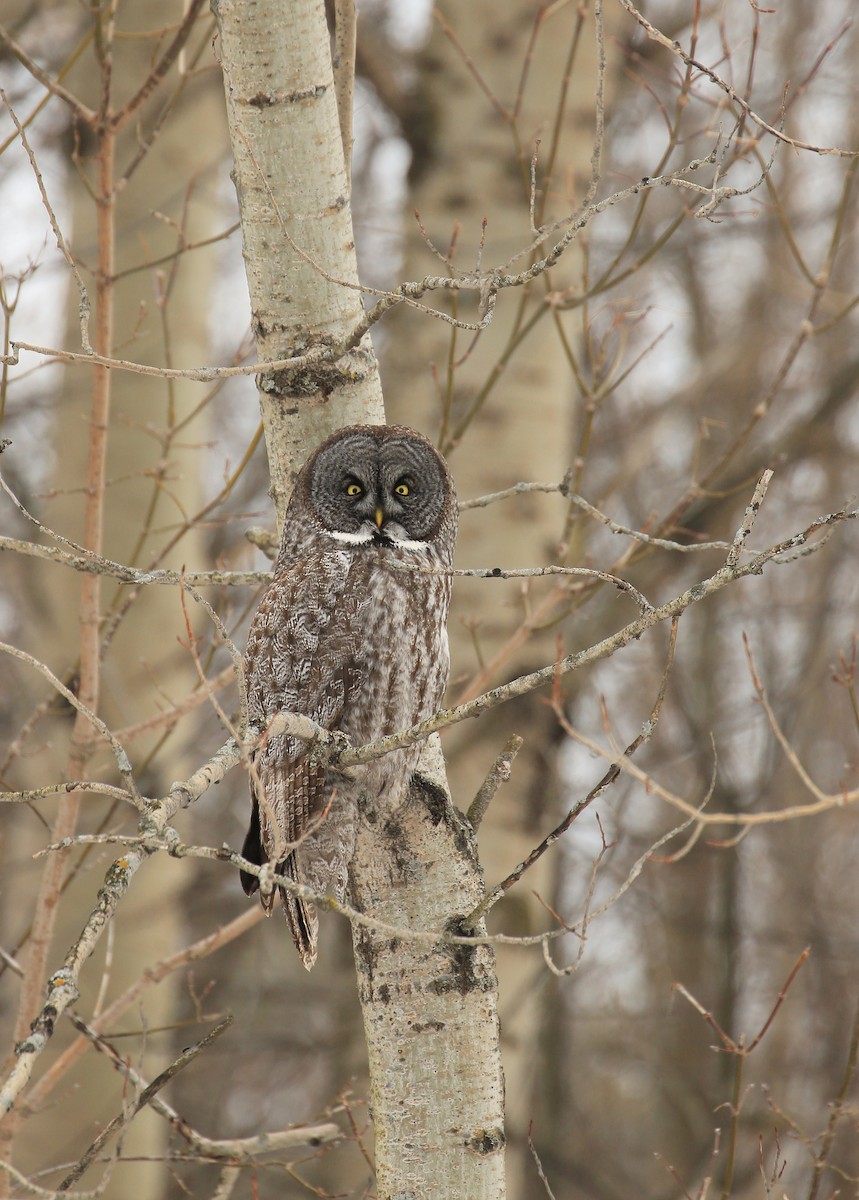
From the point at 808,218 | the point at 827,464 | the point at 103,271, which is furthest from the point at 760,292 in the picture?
the point at 103,271

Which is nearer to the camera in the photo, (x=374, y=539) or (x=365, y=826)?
(x=365, y=826)

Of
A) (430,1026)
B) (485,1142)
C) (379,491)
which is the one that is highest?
(379,491)

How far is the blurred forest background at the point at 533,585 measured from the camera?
133 inches

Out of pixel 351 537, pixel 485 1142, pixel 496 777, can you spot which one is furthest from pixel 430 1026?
pixel 351 537

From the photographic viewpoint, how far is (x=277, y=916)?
1052 centimetres

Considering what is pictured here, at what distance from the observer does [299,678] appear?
9.52ft

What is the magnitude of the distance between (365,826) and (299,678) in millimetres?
380

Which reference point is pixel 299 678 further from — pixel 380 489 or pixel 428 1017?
pixel 428 1017

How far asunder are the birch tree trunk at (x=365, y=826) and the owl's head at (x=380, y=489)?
0.21 ft

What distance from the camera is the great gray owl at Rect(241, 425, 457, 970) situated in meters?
2.90

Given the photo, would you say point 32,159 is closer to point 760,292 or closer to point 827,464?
point 827,464

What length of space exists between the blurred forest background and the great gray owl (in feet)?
0.60

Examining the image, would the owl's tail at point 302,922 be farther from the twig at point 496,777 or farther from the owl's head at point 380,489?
the owl's head at point 380,489

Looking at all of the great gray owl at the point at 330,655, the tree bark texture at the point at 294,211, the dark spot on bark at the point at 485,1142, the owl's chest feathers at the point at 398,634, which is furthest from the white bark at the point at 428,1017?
the tree bark texture at the point at 294,211
